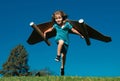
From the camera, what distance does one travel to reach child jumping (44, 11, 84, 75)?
18.5 metres

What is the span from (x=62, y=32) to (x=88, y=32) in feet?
4.67

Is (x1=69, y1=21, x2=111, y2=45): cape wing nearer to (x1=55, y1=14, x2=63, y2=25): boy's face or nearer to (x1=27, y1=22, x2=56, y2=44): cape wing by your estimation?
(x1=55, y1=14, x2=63, y2=25): boy's face

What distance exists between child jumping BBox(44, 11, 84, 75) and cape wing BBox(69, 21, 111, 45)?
185 mm

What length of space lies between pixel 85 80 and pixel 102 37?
→ 581 cm

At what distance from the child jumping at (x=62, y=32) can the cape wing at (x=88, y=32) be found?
0.61 ft

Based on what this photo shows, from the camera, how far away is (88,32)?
64.9ft

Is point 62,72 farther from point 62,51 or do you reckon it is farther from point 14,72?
point 14,72

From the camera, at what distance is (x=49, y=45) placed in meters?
19.2

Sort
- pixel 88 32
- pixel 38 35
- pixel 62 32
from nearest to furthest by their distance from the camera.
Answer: pixel 62 32 → pixel 88 32 → pixel 38 35

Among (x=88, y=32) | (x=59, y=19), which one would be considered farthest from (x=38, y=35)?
(x=88, y=32)

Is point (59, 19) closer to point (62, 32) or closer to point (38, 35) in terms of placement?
point (62, 32)

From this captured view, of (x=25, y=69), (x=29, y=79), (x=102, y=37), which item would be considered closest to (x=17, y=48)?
(x=25, y=69)

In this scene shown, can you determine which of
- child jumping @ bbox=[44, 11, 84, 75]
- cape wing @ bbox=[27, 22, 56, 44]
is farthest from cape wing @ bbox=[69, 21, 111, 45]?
cape wing @ bbox=[27, 22, 56, 44]

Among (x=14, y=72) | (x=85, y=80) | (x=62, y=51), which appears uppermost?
(x=14, y=72)
